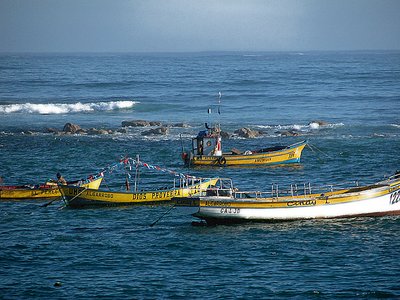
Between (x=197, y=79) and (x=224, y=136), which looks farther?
(x=197, y=79)

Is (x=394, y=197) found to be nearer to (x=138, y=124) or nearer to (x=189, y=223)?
(x=189, y=223)

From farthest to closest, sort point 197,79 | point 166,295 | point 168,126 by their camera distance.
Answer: point 197,79
point 168,126
point 166,295

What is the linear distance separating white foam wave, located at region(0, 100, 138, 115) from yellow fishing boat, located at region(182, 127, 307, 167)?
4104cm

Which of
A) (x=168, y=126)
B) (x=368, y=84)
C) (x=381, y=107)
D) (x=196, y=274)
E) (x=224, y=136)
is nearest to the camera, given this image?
(x=196, y=274)

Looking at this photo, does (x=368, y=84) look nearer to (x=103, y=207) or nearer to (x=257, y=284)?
(x=103, y=207)

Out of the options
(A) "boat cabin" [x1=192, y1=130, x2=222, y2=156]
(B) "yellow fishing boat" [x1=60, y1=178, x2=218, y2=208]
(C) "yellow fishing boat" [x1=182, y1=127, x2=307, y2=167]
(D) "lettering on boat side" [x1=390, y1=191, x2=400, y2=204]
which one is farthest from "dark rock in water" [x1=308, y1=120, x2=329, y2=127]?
(D) "lettering on boat side" [x1=390, y1=191, x2=400, y2=204]

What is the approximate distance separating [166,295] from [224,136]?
132ft

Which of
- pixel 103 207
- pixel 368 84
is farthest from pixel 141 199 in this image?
pixel 368 84

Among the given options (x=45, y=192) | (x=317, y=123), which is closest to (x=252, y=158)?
(x=45, y=192)

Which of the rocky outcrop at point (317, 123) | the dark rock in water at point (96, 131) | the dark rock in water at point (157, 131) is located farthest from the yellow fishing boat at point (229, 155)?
the rocky outcrop at point (317, 123)

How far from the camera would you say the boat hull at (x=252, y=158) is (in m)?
54.6

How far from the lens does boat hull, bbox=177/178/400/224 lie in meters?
37.7

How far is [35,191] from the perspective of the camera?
146 feet

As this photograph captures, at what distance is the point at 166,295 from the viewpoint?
94.9 ft
